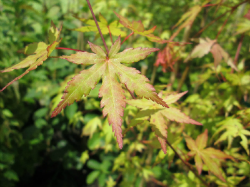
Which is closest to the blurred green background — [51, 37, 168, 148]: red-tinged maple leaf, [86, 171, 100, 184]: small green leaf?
[86, 171, 100, 184]: small green leaf

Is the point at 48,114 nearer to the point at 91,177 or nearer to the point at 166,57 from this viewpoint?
the point at 91,177

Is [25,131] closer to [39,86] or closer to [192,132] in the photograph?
[39,86]

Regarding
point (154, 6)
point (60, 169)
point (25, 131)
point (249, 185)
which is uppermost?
point (154, 6)

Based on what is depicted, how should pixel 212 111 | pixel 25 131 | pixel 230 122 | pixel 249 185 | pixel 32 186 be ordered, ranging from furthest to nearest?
pixel 32 186, pixel 25 131, pixel 212 111, pixel 249 185, pixel 230 122

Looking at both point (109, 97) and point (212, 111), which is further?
point (212, 111)

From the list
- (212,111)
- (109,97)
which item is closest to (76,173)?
(212,111)

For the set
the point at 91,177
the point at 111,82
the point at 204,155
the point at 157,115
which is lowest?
the point at 91,177

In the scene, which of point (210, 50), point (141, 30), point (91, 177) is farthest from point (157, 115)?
point (91, 177)

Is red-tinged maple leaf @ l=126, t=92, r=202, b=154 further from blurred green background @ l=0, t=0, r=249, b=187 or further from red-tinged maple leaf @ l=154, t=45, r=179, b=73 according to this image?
blurred green background @ l=0, t=0, r=249, b=187

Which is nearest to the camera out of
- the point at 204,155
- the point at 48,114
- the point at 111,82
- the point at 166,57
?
the point at 111,82
